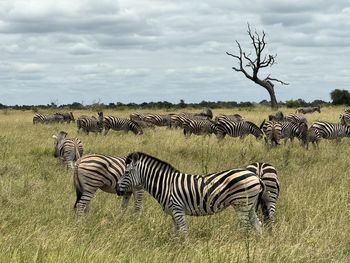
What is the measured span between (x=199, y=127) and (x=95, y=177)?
44.2 ft

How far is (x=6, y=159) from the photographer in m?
13.4

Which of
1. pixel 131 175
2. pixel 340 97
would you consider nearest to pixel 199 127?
pixel 131 175

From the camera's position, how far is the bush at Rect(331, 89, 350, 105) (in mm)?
62466

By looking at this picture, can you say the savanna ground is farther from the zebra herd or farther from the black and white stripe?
the black and white stripe

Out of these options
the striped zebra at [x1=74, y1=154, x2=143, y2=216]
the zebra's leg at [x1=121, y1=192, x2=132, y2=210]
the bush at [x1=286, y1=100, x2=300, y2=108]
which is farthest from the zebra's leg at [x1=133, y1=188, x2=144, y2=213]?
the bush at [x1=286, y1=100, x2=300, y2=108]

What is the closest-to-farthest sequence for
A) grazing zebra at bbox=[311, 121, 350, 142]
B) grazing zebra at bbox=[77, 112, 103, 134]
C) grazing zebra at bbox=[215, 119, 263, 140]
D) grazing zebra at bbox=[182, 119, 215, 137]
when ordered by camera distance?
grazing zebra at bbox=[311, 121, 350, 142], grazing zebra at bbox=[215, 119, 263, 140], grazing zebra at bbox=[182, 119, 215, 137], grazing zebra at bbox=[77, 112, 103, 134]

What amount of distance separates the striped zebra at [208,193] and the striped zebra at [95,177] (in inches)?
39.7

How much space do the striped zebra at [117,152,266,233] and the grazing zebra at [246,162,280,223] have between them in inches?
12.3

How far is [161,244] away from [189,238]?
0.34 metres

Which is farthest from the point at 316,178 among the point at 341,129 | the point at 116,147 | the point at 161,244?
the point at 341,129

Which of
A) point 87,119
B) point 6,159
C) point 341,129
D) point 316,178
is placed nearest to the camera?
point 316,178

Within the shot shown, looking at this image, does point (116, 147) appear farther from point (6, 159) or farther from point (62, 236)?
point (62, 236)

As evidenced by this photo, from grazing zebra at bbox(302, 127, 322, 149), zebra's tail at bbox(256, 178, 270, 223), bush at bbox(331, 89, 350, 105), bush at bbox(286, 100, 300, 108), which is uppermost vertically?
bush at bbox(331, 89, 350, 105)

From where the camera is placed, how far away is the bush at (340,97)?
62466 mm
